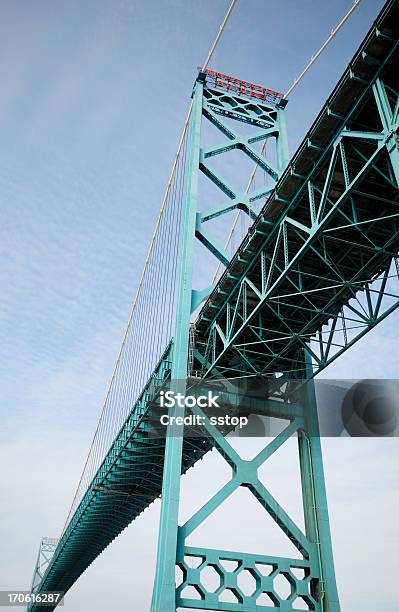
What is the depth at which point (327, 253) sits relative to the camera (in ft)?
40.4

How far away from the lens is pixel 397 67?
31.2ft

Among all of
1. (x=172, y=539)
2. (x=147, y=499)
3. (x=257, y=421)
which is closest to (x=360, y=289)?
(x=257, y=421)

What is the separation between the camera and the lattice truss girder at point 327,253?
10242mm

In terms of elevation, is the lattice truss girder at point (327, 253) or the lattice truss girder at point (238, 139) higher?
the lattice truss girder at point (238, 139)

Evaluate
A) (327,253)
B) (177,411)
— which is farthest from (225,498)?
(327,253)

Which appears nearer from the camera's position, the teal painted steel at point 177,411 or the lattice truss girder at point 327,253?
the lattice truss girder at point 327,253

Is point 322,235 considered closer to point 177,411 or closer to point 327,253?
point 327,253

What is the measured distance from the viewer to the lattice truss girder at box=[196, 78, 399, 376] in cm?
1024

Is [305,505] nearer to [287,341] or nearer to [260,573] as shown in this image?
[260,573]

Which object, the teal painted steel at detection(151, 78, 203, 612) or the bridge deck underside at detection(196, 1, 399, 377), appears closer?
the bridge deck underside at detection(196, 1, 399, 377)

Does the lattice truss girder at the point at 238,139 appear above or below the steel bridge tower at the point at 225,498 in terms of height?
above

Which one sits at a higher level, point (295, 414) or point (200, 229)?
point (200, 229)

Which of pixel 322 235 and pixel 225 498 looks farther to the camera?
pixel 225 498

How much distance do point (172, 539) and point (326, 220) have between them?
820 centimetres
